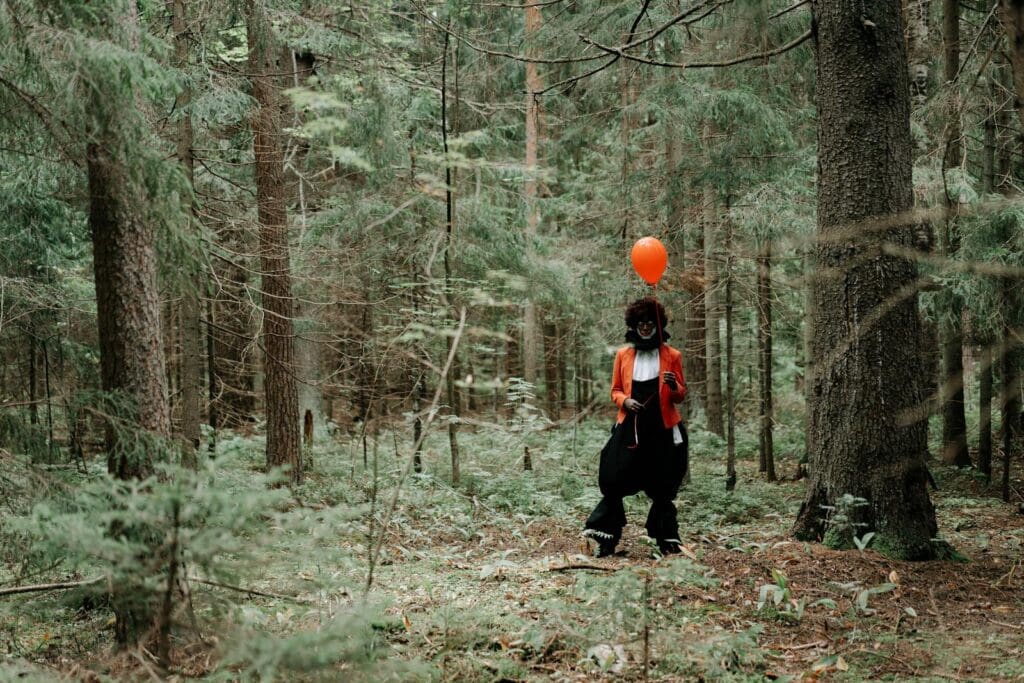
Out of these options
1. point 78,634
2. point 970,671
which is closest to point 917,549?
point 970,671

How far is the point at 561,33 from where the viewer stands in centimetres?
976

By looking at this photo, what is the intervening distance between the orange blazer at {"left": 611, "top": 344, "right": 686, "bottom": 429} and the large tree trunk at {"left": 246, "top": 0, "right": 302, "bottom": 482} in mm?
4153

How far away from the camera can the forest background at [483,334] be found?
3.98 metres

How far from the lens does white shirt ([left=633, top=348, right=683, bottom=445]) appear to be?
22.6 feet

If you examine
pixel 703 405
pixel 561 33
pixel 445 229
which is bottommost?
pixel 703 405

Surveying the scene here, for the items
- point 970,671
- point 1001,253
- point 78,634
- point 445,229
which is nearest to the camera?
point 970,671

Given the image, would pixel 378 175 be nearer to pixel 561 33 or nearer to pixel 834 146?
pixel 561 33

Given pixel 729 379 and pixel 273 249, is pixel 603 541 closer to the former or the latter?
pixel 729 379

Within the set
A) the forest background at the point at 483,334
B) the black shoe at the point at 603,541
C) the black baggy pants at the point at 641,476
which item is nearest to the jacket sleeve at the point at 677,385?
the black baggy pants at the point at 641,476

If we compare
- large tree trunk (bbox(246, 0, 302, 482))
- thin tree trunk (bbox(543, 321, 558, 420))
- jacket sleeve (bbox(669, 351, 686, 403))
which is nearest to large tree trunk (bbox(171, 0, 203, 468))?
large tree trunk (bbox(246, 0, 302, 482))

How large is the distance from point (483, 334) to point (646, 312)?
150 centimetres

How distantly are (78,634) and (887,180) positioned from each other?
6.63 metres

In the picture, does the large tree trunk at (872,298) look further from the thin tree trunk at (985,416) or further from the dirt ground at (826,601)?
the thin tree trunk at (985,416)

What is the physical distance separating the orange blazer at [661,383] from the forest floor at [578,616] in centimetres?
119
